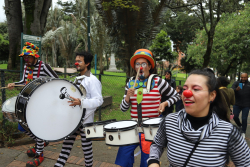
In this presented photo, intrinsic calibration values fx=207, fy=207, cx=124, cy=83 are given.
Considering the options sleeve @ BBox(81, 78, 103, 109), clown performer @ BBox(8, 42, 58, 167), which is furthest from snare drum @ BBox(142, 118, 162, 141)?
clown performer @ BBox(8, 42, 58, 167)

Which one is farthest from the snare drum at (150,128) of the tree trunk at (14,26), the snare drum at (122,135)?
the tree trunk at (14,26)

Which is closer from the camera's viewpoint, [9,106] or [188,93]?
[188,93]

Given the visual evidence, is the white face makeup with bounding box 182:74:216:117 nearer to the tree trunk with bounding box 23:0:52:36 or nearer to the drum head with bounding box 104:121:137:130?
the drum head with bounding box 104:121:137:130

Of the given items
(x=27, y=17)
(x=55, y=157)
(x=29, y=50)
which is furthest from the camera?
(x=27, y=17)

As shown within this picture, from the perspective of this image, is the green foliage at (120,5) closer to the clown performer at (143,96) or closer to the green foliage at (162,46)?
the clown performer at (143,96)

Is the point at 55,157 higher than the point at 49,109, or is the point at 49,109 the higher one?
the point at 49,109

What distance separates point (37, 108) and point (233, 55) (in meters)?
19.3

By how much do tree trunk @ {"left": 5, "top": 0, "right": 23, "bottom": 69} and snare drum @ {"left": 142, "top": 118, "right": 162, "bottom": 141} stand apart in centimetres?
710

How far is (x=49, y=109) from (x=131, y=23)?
6.15 metres

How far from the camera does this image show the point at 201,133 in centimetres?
143

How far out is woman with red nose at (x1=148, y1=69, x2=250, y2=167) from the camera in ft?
4.63

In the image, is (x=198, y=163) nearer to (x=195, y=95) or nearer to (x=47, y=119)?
(x=195, y=95)

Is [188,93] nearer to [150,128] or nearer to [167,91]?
[150,128]

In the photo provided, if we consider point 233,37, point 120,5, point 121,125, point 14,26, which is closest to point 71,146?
point 121,125
